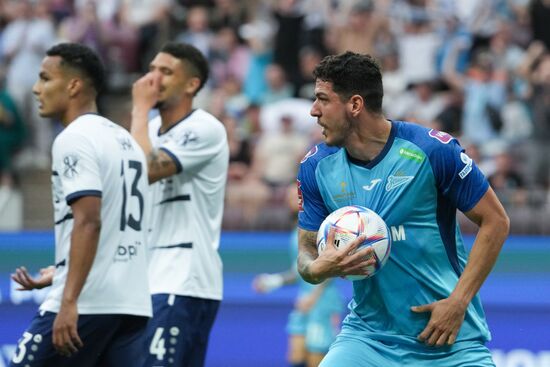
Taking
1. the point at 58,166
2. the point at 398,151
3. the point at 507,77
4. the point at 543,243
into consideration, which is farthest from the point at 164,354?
the point at 507,77

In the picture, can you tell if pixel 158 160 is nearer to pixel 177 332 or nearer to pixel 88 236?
pixel 177 332

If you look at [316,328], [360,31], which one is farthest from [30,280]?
[360,31]

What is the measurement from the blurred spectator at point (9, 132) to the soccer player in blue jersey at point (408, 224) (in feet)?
30.7

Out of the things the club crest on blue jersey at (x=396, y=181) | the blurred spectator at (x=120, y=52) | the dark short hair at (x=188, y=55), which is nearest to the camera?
the club crest on blue jersey at (x=396, y=181)

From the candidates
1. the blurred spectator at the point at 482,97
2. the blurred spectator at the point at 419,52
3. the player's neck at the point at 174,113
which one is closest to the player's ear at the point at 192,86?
the player's neck at the point at 174,113

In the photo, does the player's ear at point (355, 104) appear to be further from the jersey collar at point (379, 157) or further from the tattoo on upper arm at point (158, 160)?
the tattoo on upper arm at point (158, 160)

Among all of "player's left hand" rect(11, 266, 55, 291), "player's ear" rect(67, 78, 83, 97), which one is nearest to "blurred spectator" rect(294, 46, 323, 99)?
"player's ear" rect(67, 78, 83, 97)

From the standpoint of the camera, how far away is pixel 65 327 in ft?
20.9

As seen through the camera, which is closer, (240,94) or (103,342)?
(103,342)

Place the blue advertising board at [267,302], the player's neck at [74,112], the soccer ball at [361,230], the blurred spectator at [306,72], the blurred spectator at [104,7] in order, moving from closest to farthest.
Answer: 1. the soccer ball at [361,230]
2. the player's neck at [74,112]
3. the blue advertising board at [267,302]
4. the blurred spectator at [306,72]
5. the blurred spectator at [104,7]

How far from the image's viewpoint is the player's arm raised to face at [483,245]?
5934 millimetres

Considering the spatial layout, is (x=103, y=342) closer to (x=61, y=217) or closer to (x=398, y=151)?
(x=61, y=217)

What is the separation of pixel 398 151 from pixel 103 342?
2.01 metres

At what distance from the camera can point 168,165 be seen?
25.1ft
